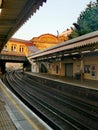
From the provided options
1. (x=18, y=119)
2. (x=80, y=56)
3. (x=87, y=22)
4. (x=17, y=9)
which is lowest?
(x=18, y=119)

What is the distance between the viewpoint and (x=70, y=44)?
25.6 meters

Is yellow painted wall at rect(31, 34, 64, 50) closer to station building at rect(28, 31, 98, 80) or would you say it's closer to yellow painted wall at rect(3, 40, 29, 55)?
yellow painted wall at rect(3, 40, 29, 55)

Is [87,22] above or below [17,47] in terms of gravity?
above

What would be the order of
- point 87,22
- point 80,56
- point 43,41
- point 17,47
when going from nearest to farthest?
point 80,56
point 87,22
point 17,47
point 43,41

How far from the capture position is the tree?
55.2 m

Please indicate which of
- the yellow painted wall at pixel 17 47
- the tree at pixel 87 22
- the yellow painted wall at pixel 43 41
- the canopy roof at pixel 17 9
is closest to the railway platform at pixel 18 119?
the canopy roof at pixel 17 9

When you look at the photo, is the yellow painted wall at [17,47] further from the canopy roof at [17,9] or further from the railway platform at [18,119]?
the railway platform at [18,119]

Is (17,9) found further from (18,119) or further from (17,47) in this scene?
(17,47)

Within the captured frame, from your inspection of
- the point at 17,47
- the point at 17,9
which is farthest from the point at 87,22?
the point at 17,9

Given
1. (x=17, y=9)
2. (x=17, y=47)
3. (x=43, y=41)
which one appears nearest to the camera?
(x=17, y=9)

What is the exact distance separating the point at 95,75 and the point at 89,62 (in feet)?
5.74

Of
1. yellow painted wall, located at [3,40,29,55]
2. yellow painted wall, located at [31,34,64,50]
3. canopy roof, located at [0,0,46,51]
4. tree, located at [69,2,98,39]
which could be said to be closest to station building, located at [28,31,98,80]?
canopy roof, located at [0,0,46,51]

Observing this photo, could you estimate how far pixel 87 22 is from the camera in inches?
2224

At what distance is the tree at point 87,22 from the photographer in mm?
55206
